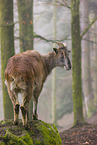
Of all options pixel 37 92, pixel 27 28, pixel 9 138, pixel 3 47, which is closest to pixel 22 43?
pixel 27 28

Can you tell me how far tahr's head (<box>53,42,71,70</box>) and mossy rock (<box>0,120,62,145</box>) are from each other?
7.71ft

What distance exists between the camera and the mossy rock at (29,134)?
4457mm

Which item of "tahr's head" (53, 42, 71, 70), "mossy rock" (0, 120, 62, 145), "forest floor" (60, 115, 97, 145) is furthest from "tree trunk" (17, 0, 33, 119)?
"mossy rock" (0, 120, 62, 145)

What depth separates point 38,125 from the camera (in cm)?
545

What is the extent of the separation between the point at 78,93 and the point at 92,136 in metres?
2.77

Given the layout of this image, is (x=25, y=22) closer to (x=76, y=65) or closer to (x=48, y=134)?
(x=76, y=65)

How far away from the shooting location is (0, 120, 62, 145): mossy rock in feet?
14.6

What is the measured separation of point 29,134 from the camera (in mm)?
5012

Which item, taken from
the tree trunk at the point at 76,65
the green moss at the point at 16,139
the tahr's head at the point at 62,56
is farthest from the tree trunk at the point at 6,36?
the tree trunk at the point at 76,65

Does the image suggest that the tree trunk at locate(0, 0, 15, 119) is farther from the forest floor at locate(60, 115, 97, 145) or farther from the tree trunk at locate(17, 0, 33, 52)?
the forest floor at locate(60, 115, 97, 145)

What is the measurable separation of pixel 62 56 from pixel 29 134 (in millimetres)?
3258

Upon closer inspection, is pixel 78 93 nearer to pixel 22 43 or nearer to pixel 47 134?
pixel 22 43

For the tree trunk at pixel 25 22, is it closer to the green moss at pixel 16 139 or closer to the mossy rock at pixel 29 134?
the mossy rock at pixel 29 134

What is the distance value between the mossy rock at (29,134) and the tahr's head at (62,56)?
2349 millimetres
